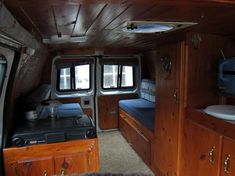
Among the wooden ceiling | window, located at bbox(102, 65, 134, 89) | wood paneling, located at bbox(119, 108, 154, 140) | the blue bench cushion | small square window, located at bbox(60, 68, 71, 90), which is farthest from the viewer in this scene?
window, located at bbox(102, 65, 134, 89)

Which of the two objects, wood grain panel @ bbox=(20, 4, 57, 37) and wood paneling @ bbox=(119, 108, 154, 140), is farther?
wood paneling @ bbox=(119, 108, 154, 140)

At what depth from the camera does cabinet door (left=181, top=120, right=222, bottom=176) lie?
5.52 feet

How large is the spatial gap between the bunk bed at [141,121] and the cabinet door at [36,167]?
1.36 metres

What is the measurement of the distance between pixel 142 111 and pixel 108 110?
52.6 inches

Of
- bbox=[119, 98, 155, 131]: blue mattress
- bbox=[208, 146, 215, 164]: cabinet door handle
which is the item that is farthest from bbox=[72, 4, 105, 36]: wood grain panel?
bbox=[119, 98, 155, 131]: blue mattress

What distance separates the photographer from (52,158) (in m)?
2.08

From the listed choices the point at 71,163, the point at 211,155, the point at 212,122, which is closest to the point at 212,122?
the point at 212,122

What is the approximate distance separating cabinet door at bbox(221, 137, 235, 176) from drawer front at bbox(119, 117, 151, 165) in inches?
55.4

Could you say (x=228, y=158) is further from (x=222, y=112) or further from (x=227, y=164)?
(x=222, y=112)

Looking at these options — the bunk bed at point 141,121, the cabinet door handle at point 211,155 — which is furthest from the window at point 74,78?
the cabinet door handle at point 211,155

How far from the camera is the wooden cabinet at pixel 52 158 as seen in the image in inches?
78.4

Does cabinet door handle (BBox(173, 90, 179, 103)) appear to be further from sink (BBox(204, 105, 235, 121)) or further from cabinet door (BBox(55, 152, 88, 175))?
cabinet door (BBox(55, 152, 88, 175))

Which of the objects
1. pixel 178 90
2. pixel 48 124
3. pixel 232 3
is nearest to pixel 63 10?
pixel 232 3

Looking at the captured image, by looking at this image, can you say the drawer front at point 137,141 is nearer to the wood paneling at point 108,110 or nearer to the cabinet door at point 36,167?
the wood paneling at point 108,110
